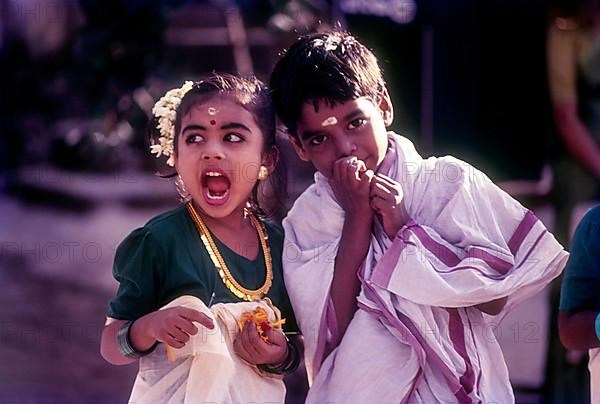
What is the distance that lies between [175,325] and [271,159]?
1.71ft

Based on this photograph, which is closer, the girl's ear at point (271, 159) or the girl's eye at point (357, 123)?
the girl's eye at point (357, 123)

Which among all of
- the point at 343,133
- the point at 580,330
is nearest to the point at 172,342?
the point at 343,133

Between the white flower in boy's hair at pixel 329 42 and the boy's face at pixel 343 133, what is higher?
the white flower in boy's hair at pixel 329 42

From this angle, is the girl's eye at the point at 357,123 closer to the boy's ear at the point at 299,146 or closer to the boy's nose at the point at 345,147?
the boy's nose at the point at 345,147

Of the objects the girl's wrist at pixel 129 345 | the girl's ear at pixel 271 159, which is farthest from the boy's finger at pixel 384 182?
the girl's wrist at pixel 129 345

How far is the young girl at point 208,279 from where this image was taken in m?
2.81

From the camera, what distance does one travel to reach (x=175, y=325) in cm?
273

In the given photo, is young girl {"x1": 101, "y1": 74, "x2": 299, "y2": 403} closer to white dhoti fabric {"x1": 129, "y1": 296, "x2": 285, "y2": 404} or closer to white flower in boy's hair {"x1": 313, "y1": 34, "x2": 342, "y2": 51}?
white dhoti fabric {"x1": 129, "y1": 296, "x2": 285, "y2": 404}

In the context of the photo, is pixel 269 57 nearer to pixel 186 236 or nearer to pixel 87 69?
pixel 87 69

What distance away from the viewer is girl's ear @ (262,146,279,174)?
3031 mm

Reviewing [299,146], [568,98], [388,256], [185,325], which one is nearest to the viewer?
[185,325]

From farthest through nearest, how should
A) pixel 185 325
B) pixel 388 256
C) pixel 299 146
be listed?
pixel 299 146 < pixel 388 256 < pixel 185 325

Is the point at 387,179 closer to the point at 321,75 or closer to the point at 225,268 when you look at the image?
the point at 321,75

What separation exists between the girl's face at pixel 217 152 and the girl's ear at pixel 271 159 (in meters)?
0.08
